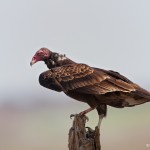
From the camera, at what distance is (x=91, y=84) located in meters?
3.88

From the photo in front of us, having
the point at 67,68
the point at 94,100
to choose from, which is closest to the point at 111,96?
the point at 94,100

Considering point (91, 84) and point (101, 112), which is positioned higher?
point (91, 84)

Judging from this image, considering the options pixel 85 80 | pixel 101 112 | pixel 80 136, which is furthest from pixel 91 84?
pixel 80 136

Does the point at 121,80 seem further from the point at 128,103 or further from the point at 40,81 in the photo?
the point at 40,81

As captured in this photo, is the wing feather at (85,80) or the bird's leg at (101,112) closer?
the wing feather at (85,80)

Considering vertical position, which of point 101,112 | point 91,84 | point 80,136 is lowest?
point 80,136

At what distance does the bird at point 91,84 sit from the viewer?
385 cm

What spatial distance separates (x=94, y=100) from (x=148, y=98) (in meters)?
0.35

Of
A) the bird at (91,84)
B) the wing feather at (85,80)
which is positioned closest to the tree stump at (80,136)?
the bird at (91,84)

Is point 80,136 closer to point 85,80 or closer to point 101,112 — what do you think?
point 101,112

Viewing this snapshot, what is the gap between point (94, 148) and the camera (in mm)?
4023

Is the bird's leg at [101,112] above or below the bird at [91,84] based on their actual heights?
below

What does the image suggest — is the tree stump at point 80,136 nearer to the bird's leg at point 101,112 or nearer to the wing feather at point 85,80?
the bird's leg at point 101,112

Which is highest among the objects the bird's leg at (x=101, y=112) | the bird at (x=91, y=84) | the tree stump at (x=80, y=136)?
the bird at (x=91, y=84)
